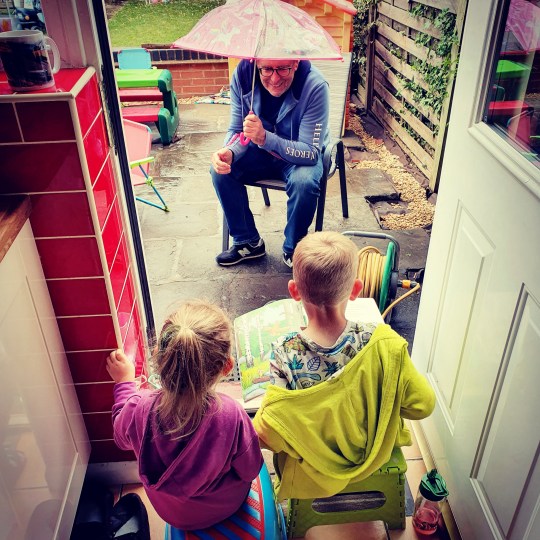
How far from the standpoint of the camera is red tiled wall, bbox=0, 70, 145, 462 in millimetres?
1302

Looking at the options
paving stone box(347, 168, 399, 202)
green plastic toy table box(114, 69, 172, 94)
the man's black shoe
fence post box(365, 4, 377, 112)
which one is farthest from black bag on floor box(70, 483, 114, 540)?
fence post box(365, 4, 377, 112)

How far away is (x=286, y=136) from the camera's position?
3078 millimetres

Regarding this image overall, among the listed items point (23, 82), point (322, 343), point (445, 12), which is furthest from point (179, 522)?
point (445, 12)

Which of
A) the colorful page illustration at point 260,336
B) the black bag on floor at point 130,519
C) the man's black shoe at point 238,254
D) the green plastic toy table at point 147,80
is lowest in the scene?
the man's black shoe at point 238,254

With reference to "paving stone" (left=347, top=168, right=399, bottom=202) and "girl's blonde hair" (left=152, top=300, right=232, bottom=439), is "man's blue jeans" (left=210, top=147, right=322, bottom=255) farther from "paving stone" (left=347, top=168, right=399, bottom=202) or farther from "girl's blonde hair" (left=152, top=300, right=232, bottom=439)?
"girl's blonde hair" (left=152, top=300, right=232, bottom=439)

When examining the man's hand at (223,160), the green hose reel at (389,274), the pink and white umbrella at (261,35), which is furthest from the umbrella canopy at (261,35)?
the green hose reel at (389,274)

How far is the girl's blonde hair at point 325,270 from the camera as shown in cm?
139

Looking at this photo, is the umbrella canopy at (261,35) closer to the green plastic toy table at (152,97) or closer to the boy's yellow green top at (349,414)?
the boy's yellow green top at (349,414)

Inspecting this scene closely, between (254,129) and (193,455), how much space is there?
1.98 meters

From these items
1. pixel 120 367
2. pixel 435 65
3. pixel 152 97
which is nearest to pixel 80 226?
pixel 120 367

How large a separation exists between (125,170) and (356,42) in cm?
497

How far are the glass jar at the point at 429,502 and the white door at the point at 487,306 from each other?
5 cm

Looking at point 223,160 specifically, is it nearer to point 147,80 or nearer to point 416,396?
point 416,396

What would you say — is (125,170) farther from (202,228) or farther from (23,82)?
(202,228)
